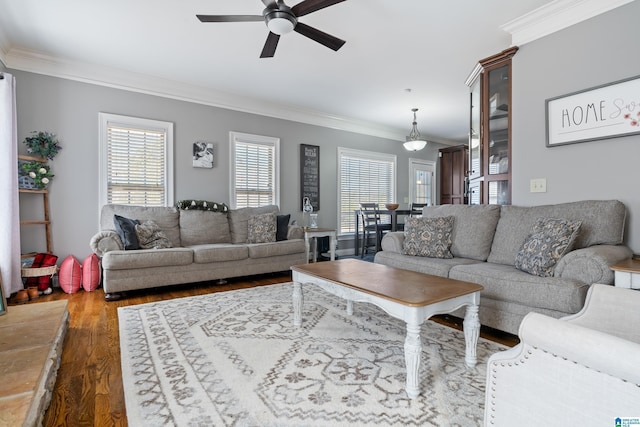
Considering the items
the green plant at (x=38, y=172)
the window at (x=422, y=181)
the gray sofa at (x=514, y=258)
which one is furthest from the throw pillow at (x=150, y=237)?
the window at (x=422, y=181)

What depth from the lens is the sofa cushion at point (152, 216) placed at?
3898mm

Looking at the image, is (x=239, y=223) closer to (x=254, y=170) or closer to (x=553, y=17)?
(x=254, y=170)

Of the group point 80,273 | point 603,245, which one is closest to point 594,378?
point 603,245

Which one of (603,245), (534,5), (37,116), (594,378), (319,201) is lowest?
(594,378)

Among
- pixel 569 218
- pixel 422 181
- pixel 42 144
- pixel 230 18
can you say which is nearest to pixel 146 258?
pixel 42 144

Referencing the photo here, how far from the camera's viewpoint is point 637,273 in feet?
6.08

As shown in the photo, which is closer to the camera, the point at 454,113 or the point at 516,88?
the point at 516,88

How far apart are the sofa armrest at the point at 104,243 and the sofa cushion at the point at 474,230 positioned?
3.56 metres

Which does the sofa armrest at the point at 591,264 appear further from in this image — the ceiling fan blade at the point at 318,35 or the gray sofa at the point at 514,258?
the ceiling fan blade at the point at 318,35

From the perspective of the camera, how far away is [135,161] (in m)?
4.30

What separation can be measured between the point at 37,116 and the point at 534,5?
5.24 m

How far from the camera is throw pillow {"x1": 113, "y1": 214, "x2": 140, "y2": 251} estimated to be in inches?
139

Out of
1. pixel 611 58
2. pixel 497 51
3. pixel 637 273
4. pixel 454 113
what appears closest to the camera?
pixel 637 273

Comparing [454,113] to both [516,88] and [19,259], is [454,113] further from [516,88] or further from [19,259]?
[19,259]
